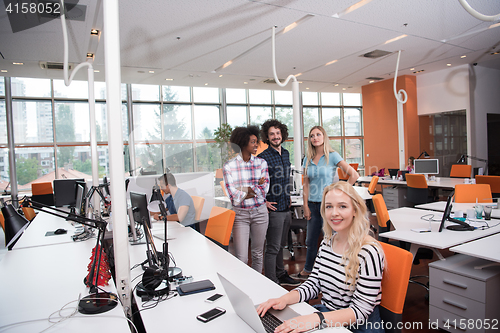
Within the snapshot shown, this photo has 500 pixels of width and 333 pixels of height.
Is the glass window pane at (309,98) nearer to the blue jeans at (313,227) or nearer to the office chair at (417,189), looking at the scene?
the office chair at (417,189)

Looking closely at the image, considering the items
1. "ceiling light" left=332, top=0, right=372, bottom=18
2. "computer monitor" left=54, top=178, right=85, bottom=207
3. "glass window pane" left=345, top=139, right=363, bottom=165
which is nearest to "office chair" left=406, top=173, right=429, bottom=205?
"ceiling light" left=332, top=0, right=372, bottom=18

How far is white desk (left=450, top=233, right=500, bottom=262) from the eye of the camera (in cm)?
200

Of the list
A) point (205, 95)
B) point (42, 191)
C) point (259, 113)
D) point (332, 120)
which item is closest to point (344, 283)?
point (42, 191)

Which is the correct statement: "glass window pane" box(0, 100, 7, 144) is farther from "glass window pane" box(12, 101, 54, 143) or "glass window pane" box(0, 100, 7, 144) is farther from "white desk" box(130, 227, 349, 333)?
"white desk" box(130, 227, 349, 333)

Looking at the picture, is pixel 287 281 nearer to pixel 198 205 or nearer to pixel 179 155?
pixel 198 205

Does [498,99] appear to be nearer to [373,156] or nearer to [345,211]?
[373,156]

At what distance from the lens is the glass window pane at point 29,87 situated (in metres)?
8.34

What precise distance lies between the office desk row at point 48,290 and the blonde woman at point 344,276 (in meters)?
0.74

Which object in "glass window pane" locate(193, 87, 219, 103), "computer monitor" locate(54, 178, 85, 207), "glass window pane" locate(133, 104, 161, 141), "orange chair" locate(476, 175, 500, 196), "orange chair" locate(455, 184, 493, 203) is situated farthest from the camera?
"glass window pane" locate(193, 87, 219, 103)

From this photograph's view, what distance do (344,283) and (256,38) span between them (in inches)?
194

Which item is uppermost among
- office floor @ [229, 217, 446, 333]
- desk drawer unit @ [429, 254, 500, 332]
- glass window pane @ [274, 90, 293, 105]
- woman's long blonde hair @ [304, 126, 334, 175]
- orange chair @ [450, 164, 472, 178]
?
glass window pane @ [274, 90, 293, 105]

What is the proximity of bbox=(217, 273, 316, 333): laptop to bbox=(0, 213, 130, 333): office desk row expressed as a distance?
47 centimetres

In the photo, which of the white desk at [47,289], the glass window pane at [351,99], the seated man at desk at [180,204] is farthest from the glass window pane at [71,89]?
the glass window pane at [351,99]

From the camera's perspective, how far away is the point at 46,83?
872cm
